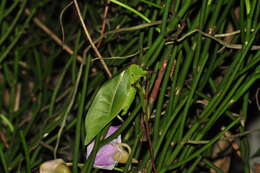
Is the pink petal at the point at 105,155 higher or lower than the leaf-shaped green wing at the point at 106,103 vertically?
lower

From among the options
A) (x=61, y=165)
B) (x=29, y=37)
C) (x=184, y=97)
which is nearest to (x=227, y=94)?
(x=184, y=97)

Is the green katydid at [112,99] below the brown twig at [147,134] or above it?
above

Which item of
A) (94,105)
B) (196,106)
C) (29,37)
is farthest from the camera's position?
(29,37)

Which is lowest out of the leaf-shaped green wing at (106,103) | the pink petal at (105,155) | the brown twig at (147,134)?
the pink petal at (105,155)

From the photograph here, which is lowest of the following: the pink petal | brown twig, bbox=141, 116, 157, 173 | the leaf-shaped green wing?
the pink petal

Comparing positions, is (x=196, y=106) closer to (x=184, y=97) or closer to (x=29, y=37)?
(x=184, y=97)

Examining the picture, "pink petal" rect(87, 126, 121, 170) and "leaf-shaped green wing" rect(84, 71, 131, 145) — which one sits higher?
"leaf-shaped green wing" rect(84, 71, 131, 145)
